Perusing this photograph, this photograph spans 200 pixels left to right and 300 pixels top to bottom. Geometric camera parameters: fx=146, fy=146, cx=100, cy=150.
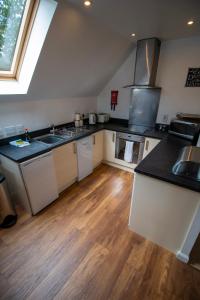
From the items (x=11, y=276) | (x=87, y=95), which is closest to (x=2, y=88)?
(x=87, y=95)

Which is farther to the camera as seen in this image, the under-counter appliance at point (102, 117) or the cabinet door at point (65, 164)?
the under-counter appliance at point (102, 117)

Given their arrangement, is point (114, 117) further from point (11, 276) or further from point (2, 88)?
point (11, 276)

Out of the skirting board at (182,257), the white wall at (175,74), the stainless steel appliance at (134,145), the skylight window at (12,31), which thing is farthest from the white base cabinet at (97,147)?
the skirting board at (182,257)

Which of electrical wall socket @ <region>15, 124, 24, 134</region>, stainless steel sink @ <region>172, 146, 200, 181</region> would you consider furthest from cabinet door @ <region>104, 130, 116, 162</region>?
stainless steel sink @ <region>172, 146, 200, 181</region>

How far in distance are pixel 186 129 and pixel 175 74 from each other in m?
1.02

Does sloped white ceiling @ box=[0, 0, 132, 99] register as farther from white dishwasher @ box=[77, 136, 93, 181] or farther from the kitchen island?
the kitchen island

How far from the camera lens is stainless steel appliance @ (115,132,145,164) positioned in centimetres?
252

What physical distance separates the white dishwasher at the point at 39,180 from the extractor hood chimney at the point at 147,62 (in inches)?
75.3

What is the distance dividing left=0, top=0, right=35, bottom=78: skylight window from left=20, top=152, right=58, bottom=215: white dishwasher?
1.09 m

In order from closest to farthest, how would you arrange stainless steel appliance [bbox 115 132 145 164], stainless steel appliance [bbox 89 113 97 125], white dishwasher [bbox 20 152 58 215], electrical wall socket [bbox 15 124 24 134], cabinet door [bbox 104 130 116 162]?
white dishwasher [bbox 20 152 58 215] → electrical wall socket [bbox 15 124 24 134] → stainless steel appliance [bbox 115 132 145 164] → cabinet door [bbox 104 130 116 162] → stainless steel appliance [bbox 89 113 97 125]

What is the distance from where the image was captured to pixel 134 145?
8.54 feet

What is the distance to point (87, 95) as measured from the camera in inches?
120

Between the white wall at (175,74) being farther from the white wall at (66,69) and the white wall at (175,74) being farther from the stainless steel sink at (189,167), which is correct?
the stainless steel sink at (189,167)

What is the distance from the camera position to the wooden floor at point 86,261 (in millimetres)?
1229
